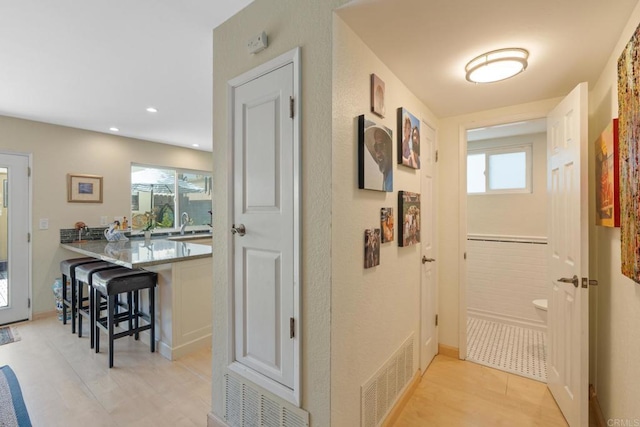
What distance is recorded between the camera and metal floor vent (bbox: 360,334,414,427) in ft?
4.97

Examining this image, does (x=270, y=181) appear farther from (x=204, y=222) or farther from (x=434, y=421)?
(x=204, y=222)

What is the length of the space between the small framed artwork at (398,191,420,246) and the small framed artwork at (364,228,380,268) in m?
0.35

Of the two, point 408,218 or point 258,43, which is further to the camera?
point 408,218

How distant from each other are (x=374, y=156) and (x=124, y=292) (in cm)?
239

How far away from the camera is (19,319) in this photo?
3469 mm

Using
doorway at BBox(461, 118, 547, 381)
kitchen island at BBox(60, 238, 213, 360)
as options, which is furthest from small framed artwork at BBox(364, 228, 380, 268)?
doorway at BBox(461, 118, 547, 381)

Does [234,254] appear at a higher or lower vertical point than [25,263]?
higher

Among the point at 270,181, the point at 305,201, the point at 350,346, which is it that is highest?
the point at 270,181

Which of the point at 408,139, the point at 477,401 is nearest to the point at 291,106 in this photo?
the point at 408,139

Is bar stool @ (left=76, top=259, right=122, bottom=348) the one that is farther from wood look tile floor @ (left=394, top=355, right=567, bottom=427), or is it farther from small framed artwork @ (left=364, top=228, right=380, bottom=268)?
wood look tile floor @ (left=394, top=355, right=567, bottom=427)

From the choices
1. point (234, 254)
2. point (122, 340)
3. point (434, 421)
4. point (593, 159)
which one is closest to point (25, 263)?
point (122, 340)

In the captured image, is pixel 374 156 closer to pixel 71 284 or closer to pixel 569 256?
pixel 569 256

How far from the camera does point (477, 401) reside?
6.72 feet

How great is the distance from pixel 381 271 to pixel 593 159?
1.69 m
